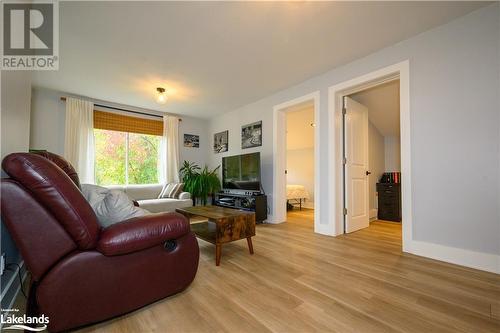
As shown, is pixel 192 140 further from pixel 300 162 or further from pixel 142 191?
pixel 300 162

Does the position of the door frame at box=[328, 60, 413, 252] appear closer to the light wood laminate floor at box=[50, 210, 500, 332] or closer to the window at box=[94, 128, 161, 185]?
the light wood laminate floor at box=[50, 210, 500, 332]

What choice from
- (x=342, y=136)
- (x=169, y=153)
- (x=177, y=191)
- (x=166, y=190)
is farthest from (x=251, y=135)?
(x=166, y=190)

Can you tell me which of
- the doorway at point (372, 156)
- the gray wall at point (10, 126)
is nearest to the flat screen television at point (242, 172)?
the doorway at point (372, 156)

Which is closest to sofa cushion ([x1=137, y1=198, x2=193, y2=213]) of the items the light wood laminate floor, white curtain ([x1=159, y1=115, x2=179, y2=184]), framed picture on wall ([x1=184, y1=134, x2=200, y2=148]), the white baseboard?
white curtain ([x1=159, y1=115, x2=179, y2=184])

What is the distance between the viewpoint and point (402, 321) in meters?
1.18

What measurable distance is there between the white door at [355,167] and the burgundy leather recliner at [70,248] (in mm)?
2707

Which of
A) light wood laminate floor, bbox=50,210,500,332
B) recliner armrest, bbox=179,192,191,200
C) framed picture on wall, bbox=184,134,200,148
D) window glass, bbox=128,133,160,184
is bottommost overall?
light wood laminate floor, bbox=50,210,500,332

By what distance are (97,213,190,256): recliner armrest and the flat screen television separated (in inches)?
95.3

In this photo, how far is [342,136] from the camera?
122 inches

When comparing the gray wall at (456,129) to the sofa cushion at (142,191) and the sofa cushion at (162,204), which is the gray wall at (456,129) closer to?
the sofa cushion at (162,204)

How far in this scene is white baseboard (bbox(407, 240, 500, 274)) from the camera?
1778 millimetres

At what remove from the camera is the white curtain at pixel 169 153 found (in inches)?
189

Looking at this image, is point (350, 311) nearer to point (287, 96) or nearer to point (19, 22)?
point (287, 96)

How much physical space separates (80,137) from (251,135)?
324cm
